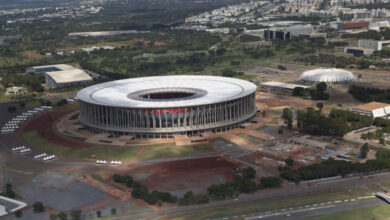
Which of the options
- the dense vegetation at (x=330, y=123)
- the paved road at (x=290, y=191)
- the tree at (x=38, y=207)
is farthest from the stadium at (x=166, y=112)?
the tree at (x=38, y=207)

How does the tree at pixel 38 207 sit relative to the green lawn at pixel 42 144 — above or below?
above

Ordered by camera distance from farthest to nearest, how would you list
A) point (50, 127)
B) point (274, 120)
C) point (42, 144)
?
point (50, 127) → point (274, 120) → point (42, 144)

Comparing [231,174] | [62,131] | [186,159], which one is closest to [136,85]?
[62,131]

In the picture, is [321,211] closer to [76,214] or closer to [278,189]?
[278,189]

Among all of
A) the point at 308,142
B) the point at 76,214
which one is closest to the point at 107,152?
the point at 76,214

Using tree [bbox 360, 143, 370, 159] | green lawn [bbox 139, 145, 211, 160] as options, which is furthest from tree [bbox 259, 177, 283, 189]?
tree [bbox 360, 143, 370, 159]

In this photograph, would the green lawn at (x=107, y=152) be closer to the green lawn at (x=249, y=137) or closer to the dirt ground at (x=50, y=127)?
the dirt ground at (x=50, y=127)
